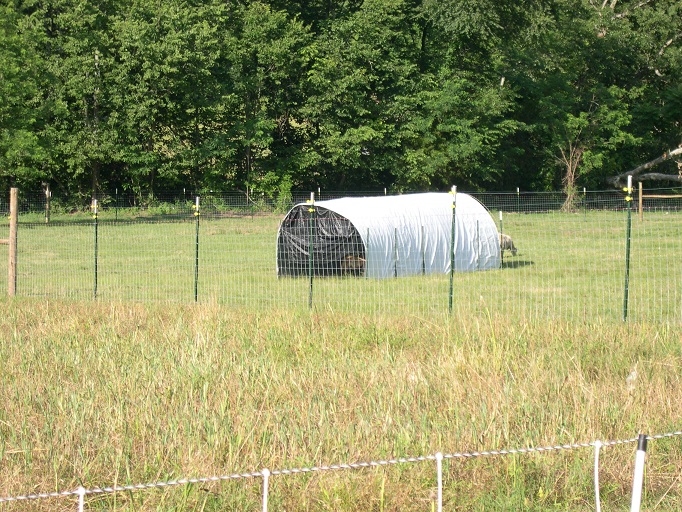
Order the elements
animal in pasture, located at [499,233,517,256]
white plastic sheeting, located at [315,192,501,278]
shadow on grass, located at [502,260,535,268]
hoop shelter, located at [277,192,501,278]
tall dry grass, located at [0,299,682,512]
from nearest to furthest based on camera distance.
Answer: tall dry grass, located at [0,299,682,512], hoop shelter, located at [277,192,501,278], white plastic sheeting, located at [315,192,501,278], shadow on grass, located at [502,260,535,268], animal in pasture, located at [499,233,517,256]

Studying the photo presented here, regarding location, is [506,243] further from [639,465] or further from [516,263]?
A: [639,465]

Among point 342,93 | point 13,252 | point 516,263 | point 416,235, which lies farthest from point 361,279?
point 342,93

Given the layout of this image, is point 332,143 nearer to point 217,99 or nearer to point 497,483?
point 217,99

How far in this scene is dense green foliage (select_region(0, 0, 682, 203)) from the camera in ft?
136

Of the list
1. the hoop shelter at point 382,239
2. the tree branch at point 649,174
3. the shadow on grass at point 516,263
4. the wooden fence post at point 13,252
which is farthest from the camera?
the tree branch at point 649,174

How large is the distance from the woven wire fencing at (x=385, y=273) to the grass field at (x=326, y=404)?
1921mm

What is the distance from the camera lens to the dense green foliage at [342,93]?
136 feet

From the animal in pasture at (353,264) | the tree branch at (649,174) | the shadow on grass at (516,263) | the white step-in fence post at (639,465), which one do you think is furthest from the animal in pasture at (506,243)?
the tree branch at (649,174)

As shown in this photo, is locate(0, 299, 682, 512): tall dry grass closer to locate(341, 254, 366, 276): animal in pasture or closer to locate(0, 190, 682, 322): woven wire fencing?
locate(0, 190, 682, 322): woven wire fencing

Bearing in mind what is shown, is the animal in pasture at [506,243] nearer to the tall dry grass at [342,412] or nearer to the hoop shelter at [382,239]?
the hoop shelter at [382,239]

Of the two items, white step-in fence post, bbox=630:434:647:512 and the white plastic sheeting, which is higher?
the white plastic sheeting

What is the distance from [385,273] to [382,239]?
74 cm

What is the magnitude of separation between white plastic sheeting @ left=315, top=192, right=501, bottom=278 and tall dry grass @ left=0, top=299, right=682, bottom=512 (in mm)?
9002

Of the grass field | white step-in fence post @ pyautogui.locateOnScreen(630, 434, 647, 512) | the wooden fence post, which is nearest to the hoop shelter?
the wooden fence post
